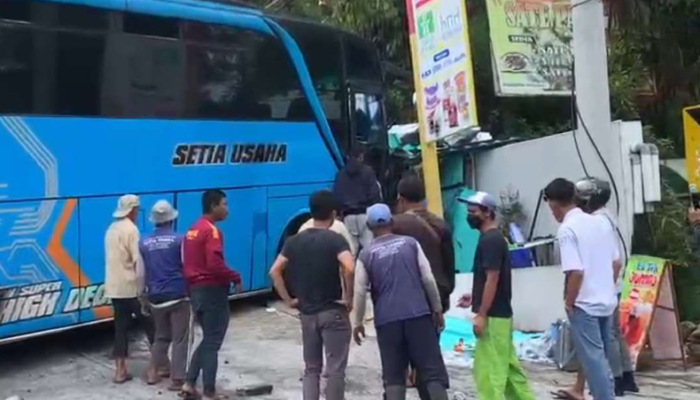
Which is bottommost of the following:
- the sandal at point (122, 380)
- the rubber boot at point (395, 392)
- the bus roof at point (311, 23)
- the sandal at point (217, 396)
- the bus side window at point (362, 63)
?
the sandal at point (217, 396)

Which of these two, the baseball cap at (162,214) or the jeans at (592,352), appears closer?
the jeans at (592,352)

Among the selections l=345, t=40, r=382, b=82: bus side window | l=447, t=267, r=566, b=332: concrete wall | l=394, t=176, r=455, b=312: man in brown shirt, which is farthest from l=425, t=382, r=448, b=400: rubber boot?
l=345, t=40, r=382, b=82: bus side window

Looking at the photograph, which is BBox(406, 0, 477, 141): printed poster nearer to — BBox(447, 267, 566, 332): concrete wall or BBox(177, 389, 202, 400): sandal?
BBox(447, 267, 566, 332): concrete wall

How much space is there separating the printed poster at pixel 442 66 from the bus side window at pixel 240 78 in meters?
1.65

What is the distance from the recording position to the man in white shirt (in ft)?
24.7

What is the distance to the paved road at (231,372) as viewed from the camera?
29.4 ft

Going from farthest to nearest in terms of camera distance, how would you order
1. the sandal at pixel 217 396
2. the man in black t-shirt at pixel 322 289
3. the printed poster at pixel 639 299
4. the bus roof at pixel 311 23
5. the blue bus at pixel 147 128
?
1. the bus roof at pixel 311 23
2. the printed poster at pixel 639 299
3. the blue bus at pixel 147 128
4. the sandal at pixel 217 396
5. the man in black t-shirt at pixel 322 289

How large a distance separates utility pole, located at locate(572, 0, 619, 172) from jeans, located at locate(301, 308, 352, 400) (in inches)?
190

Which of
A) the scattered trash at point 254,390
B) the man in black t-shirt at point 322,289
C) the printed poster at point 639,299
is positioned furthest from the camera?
the printed poster at point 639,299

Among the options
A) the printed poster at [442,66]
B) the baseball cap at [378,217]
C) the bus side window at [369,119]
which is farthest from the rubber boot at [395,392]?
the bus side window at [369,119]

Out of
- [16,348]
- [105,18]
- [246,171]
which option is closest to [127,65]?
[105,18]

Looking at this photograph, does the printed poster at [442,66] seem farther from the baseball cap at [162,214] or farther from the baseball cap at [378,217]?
the baseball cap at [378,217]

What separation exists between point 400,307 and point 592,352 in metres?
1.60

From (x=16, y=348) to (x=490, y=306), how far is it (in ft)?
18.0
